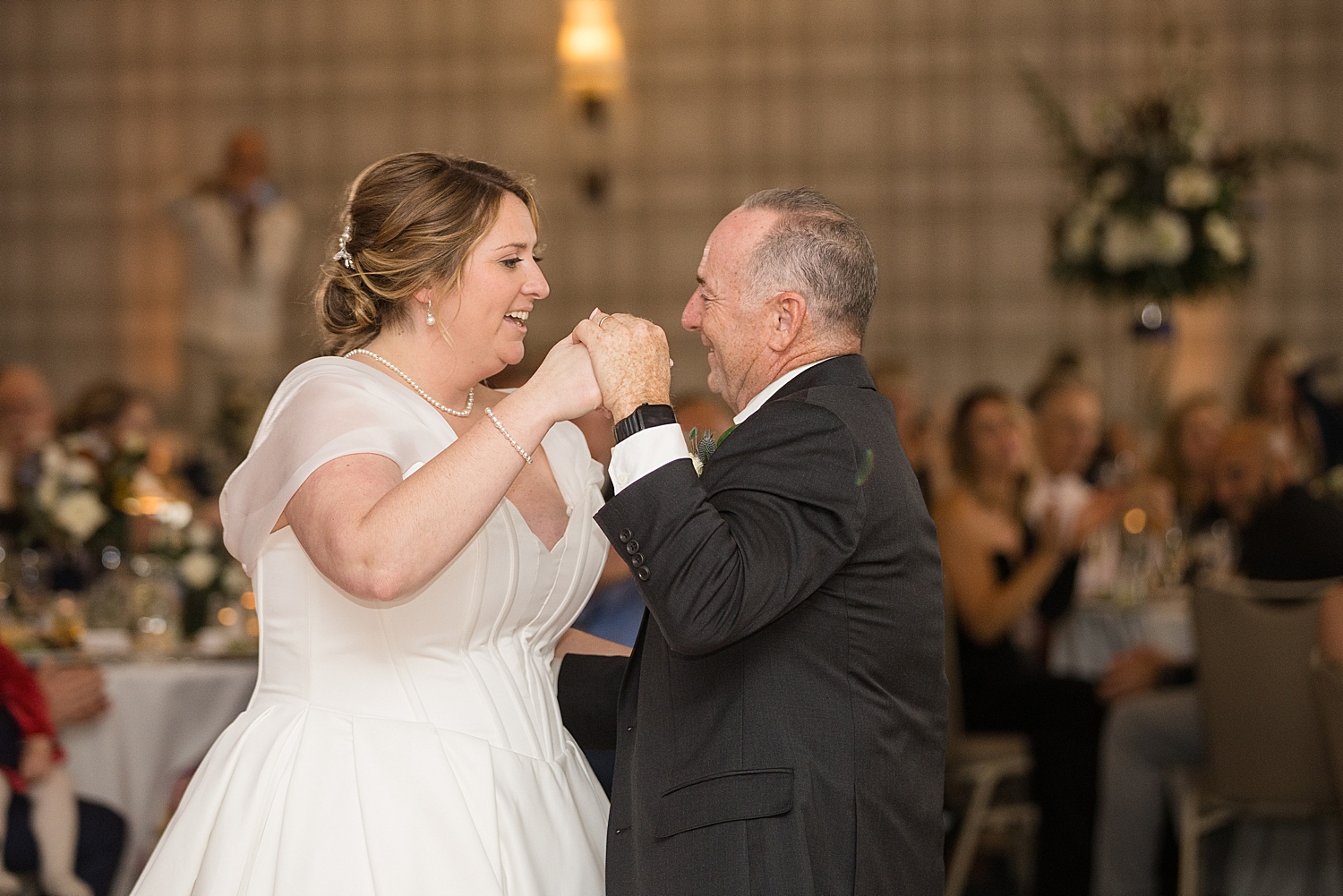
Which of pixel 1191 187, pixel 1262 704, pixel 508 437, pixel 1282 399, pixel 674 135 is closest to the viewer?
pixel 508 437

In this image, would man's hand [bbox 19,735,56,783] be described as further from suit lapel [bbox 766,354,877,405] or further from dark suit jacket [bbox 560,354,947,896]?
suit lapel [bbox 766,354,877,405]

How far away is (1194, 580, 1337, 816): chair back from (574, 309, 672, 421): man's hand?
2784 millimetres

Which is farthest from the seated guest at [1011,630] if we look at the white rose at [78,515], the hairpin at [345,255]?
the hairpin at [345,255]

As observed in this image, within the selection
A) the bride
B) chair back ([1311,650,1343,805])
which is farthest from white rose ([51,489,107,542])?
chair back ([1311,650,1343,805])

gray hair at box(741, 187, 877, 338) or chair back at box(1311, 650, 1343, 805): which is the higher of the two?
gray hair at box(741, 187, 877, 338)

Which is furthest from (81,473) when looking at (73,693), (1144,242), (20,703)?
(1144,242)

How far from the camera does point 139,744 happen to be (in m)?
3.68

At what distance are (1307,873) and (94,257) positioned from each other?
770cm

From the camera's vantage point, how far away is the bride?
5.85 ft

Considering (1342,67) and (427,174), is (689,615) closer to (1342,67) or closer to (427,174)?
(427,174)

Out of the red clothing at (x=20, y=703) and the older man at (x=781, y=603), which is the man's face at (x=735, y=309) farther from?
the red clothing at (x=20, y=703)

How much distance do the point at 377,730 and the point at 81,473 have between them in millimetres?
2764

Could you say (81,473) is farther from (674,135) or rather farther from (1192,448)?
(674,135)

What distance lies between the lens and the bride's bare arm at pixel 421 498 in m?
1.71
